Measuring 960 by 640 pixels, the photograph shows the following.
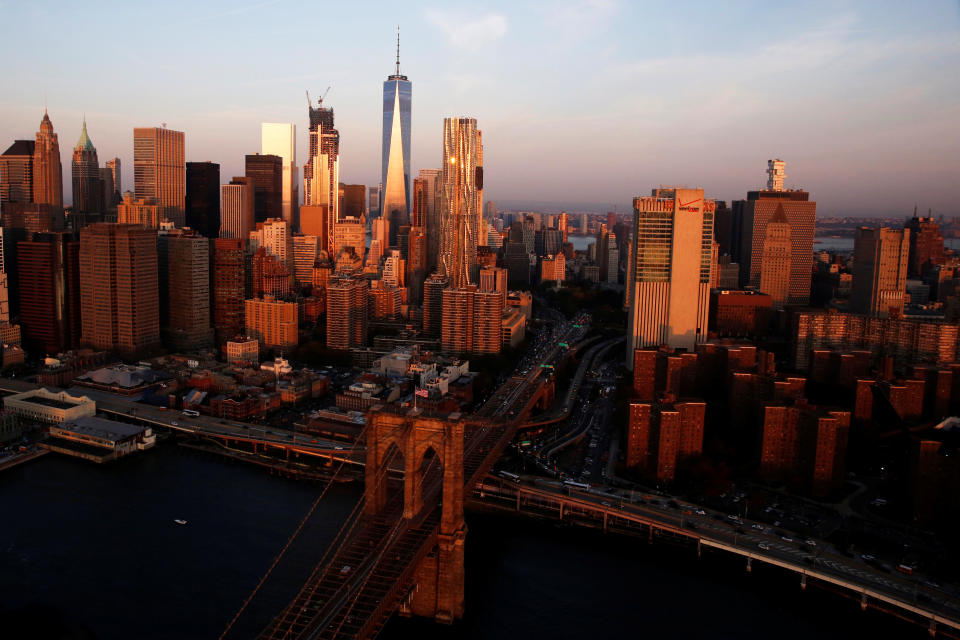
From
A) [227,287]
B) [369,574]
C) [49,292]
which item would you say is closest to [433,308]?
[227,287]

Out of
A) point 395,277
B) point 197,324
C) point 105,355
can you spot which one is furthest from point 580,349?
point 105,355

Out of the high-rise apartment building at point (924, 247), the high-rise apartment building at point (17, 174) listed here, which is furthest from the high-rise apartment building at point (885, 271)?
the high-rise apartment building at point (17, 174)

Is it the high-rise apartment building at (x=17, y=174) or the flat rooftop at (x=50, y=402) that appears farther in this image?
the high-rise apartment building at (x=17, y=174)

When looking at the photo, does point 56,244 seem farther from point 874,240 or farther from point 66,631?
point 874,240

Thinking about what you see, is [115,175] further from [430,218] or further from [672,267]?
[672,267]

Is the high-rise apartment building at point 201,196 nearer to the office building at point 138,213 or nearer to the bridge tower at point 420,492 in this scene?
the office building at point 138,213
